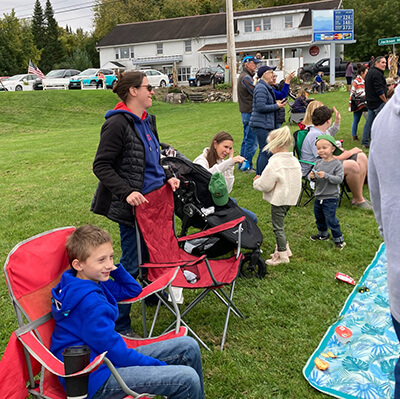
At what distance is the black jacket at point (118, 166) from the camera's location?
324 cm

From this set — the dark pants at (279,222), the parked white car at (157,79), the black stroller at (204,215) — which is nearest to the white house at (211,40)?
the parked white car at (157,79)

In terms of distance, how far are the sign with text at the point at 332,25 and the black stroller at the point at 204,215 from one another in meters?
31.4

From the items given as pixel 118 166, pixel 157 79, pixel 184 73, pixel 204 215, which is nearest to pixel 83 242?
pixel 118 166

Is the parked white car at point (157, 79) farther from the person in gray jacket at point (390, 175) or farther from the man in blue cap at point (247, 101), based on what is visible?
the person in gray jacket at point (390, 175)

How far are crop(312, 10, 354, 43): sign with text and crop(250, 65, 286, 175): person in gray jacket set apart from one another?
92.5 feet

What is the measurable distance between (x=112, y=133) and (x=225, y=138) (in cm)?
193

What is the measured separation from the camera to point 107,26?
196 feet

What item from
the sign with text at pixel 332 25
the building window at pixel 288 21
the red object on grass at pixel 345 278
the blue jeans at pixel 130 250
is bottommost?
the red object on grass at pixel 345 278

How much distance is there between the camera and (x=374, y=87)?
9055 mm

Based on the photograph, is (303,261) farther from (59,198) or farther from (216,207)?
(59,198)

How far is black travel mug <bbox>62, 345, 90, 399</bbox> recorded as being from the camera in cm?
197

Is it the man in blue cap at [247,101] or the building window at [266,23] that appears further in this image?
the building window at [266,23]

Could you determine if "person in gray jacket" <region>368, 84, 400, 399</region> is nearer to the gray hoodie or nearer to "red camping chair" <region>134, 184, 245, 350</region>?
the gray hoodie

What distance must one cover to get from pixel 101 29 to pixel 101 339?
6410cm
